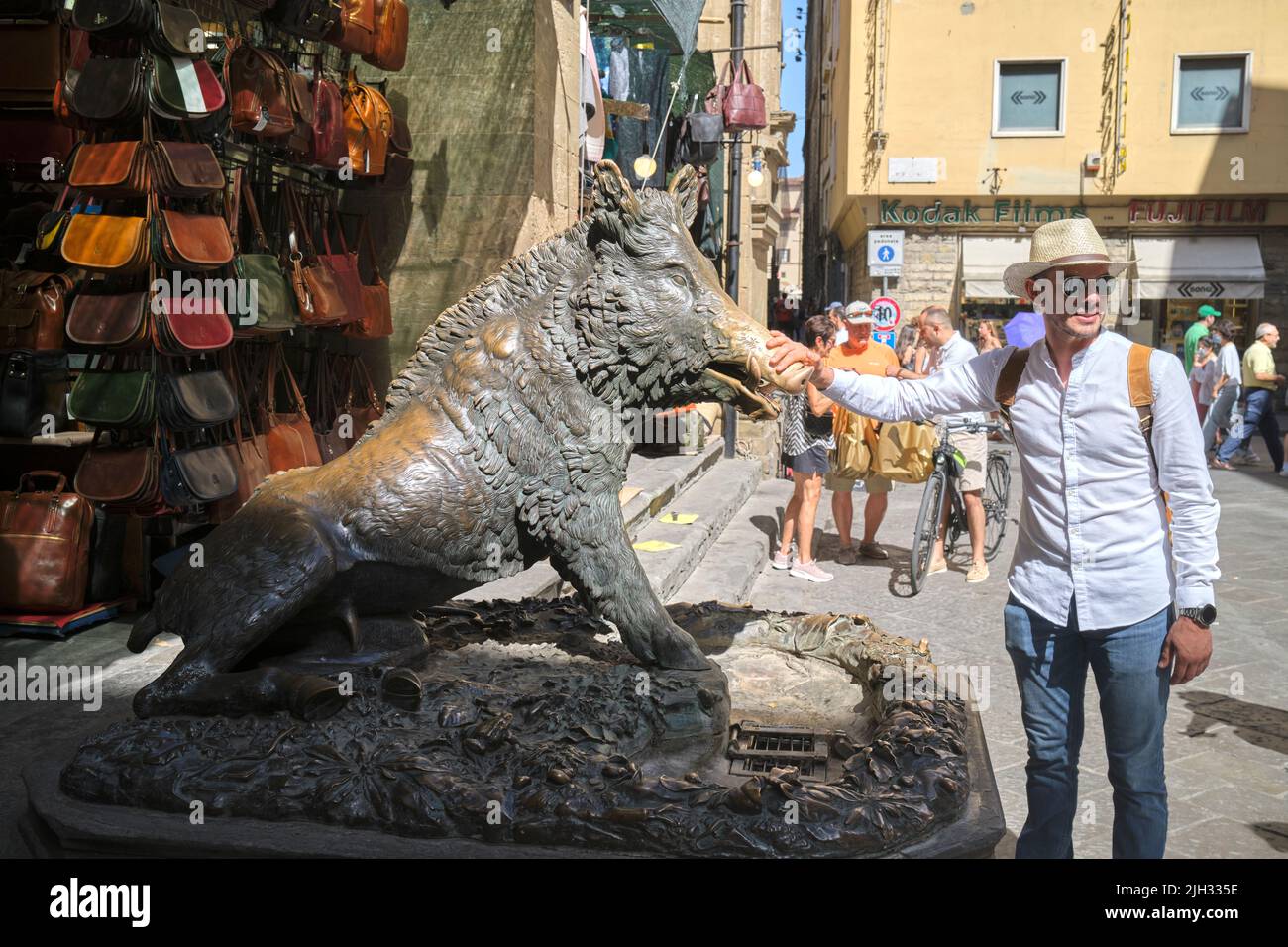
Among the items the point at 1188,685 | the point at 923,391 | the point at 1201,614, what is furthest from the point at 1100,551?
the point at 1188,685

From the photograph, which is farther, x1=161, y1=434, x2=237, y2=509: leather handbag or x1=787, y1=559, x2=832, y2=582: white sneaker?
x1=787, y1=559, x2=832, y2=582: white sneaker

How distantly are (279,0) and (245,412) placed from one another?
1845 millimetres

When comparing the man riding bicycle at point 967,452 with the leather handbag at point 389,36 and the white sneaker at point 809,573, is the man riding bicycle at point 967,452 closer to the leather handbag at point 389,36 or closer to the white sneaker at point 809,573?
the white sneaker at point 809,573

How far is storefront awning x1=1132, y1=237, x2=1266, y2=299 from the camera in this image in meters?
19.4

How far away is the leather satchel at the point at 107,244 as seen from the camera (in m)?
4.54

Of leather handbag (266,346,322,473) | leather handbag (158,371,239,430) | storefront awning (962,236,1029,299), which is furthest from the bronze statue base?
storefront awning (962,236,1029,299)

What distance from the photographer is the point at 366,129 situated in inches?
225

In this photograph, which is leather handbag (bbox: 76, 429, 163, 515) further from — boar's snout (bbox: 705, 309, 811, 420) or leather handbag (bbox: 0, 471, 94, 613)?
boar's snout (bbox: 705, 309, 811, 420)

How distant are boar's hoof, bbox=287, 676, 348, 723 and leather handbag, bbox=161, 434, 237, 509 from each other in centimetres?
232

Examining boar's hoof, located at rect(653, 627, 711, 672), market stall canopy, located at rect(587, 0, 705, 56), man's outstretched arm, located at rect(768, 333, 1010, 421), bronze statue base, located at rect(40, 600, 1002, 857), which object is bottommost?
bronze statue base, located at rect(40, 600, 1002, 857)

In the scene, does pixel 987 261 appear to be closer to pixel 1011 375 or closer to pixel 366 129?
pixel 366 129

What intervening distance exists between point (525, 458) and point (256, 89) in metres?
3.20

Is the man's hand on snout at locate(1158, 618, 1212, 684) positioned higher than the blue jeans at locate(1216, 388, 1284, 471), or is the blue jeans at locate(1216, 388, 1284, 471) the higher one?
the man's hand on snout at locate(1158, 618, 1212, 684)

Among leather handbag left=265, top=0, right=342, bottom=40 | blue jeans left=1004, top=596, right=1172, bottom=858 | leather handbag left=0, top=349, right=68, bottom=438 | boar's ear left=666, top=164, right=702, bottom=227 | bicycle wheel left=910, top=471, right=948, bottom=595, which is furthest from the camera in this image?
bicycle wheel left=910, top=471, right=948, bottom=595
